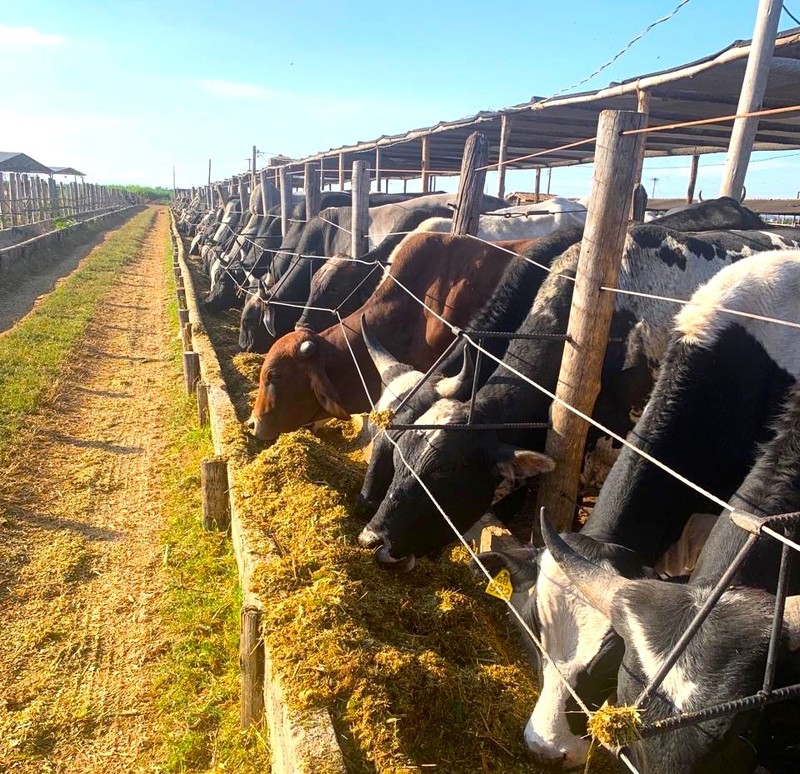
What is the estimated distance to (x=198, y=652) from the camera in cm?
368

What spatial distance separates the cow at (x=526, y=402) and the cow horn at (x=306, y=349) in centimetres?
226

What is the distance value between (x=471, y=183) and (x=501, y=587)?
431 centimetres

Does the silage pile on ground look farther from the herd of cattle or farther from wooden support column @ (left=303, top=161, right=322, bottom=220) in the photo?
wooden support column @ (left=303, top=161, right=322, bottom=220)

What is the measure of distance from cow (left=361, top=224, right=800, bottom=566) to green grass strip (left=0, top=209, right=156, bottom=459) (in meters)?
4.24

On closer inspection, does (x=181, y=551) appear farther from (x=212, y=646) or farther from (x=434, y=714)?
(x=434, y=714)

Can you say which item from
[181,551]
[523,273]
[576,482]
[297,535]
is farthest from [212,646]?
[523,273]

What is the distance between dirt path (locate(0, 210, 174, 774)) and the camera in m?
3.13

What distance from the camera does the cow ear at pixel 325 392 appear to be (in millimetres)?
5805

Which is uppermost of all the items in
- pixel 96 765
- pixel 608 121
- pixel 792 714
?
pixel 608 121

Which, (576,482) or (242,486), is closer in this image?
(576,482)

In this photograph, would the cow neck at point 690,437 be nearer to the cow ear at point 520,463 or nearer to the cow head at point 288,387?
the cow ear at point 520,463

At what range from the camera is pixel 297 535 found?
4.13 metres

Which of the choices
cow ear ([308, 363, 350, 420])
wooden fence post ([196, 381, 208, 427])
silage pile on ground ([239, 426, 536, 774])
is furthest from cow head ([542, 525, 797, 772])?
wooden fence post ([196, 381, 208, 427])

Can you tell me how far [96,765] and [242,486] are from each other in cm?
209
